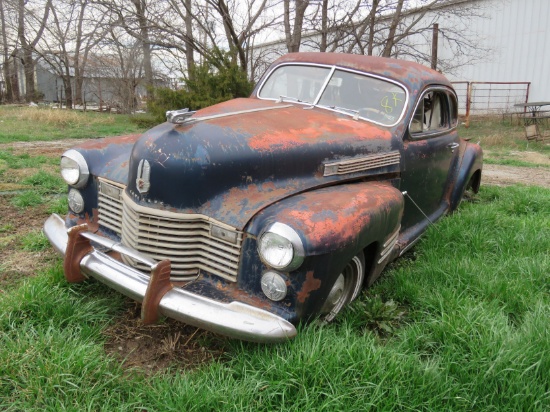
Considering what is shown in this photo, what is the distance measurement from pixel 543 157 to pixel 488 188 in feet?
16.1

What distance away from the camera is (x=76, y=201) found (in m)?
3.02

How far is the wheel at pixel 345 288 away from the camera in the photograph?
2.45 m

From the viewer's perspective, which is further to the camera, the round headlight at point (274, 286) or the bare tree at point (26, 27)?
the bare tree at point (26, 27)

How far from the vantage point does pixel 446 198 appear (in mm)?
4469

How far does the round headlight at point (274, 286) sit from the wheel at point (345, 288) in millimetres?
327

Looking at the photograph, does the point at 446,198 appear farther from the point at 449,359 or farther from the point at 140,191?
the point at 140,191

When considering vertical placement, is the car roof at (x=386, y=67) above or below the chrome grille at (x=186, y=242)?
above

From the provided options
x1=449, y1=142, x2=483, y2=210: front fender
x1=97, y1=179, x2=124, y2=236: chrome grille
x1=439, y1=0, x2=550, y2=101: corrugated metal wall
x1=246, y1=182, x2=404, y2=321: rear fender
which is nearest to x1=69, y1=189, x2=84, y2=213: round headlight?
x1=97, y1=179, x2=124, y2=236: chrome grille

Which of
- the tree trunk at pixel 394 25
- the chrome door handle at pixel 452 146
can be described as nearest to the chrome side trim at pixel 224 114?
the chrome door handle at pixel 452 146

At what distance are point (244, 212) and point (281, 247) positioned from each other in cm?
33

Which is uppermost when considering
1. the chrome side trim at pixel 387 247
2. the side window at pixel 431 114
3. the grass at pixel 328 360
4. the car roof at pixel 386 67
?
the car roof at pixel 386 67

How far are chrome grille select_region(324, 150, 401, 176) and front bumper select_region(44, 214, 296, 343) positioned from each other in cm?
109

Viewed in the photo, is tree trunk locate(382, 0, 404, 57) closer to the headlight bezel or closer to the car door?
the car door

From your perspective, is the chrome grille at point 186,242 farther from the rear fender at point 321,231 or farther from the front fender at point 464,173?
the front fender at point 464,173
